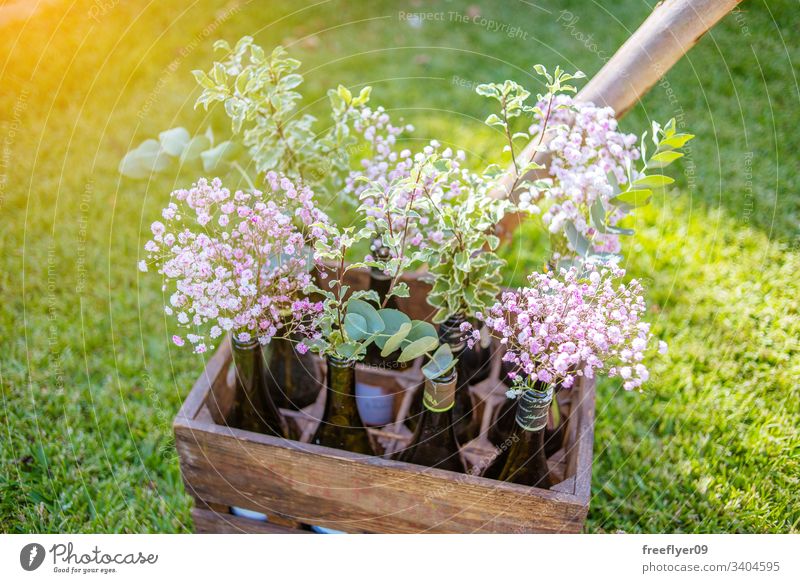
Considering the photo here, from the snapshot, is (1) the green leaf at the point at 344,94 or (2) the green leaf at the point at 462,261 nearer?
(2) the green leaf at the point at 462,261

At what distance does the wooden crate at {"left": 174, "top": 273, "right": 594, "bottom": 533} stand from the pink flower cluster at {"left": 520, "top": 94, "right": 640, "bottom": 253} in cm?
31

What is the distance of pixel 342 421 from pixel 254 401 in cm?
17

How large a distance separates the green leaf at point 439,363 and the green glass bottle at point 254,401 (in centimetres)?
34

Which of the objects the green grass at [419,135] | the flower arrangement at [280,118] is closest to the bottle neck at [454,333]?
the flower arrangement at [280,118]

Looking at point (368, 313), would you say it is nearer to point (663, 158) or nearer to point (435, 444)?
point (435, 444)

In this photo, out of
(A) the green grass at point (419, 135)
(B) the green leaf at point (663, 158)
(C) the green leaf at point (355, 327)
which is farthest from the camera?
(A) the green grass at point (419, 135)

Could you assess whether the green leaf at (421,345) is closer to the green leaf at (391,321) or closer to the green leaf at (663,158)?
the green leaf at (391,321)

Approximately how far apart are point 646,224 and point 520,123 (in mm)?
611

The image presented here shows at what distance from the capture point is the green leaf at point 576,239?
1180 millimetres
